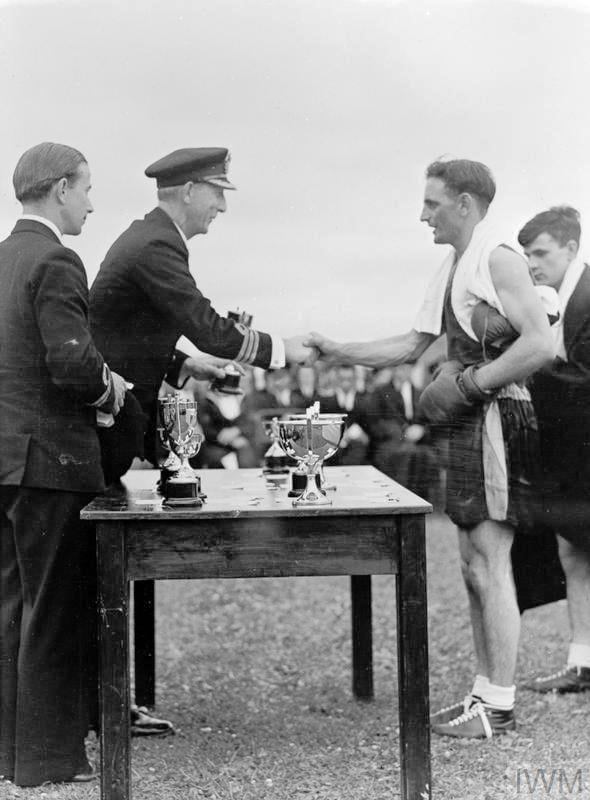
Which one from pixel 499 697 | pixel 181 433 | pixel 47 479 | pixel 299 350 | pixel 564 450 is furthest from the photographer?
pixel 564 450

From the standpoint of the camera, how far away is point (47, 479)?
3322mm

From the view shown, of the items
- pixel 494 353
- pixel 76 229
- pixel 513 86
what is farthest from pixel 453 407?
pixel 76 229

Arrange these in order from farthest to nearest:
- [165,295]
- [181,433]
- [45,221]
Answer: [165,295] < [45,221] < [181,433]

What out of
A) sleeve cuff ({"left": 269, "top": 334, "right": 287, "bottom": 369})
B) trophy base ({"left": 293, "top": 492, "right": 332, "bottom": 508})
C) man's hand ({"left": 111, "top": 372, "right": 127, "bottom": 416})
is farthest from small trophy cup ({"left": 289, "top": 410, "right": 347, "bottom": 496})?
man's hand ({"left": 111, "top": 372, "right": 127, "bottom": 416})

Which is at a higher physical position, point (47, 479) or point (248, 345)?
point (248, 345)

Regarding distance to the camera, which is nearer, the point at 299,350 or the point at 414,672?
the point at 414,672

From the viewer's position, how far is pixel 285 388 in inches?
168

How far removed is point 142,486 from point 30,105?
1.42 metres

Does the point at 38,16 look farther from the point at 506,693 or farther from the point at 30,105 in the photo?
the point at 506,693

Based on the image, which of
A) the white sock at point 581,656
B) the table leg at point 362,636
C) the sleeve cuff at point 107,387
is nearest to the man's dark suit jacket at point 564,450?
the white sock at point 581,656

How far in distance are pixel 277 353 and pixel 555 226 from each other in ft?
3.96

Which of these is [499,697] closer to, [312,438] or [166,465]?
[312,438]

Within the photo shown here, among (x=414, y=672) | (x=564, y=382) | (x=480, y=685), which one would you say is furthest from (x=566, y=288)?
(x=414, y=672)

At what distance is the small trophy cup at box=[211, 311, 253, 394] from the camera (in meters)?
3.94
